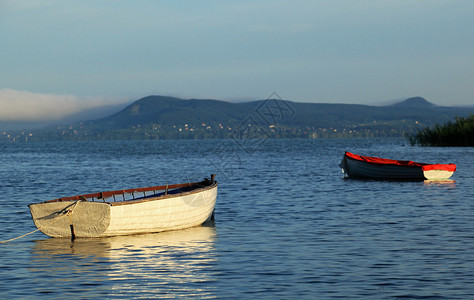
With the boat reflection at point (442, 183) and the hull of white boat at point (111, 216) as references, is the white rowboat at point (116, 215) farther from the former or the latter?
the boat reflection at point (442, 183)

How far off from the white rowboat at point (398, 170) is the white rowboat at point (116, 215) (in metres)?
28.4

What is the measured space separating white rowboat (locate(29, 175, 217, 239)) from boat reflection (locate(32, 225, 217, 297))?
0.33 m

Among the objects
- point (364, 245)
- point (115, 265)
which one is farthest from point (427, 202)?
point (115, 265)

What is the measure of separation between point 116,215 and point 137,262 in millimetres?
4422

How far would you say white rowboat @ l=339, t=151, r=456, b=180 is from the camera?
166 feet

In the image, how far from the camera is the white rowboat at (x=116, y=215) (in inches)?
882

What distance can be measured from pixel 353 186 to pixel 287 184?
568 cm

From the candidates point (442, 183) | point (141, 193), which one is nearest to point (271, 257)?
point (141, 193)

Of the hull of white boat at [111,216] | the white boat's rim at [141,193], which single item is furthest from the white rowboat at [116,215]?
the white boat's rim at [141,193]

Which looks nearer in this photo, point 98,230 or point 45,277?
point 45,277

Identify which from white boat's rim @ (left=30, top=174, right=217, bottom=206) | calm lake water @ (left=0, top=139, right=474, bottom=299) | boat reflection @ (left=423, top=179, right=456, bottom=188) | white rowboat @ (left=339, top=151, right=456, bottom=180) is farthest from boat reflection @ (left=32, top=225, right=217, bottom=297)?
white rowboat @ (left=339, top=151, right=456, bottom=180)

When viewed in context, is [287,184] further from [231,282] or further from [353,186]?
[231,282]

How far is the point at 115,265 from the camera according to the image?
60.6ft

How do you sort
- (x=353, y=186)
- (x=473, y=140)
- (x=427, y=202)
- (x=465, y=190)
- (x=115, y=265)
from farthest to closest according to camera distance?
(x=473, y=140)
(x=353, y=186)
(x=465, y=190)
(x=427, y=202)
(x=115, y=265)
